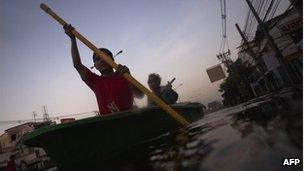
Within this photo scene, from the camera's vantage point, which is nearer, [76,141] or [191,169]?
[191,169]

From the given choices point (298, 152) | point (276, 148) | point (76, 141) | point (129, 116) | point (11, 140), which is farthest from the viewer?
point (11, 140)

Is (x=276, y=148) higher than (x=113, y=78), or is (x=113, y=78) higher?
(x=113, y=78)

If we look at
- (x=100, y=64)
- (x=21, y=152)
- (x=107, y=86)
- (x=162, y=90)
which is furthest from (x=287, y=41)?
(x=21, y=152)

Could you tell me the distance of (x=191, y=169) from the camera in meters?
1.72

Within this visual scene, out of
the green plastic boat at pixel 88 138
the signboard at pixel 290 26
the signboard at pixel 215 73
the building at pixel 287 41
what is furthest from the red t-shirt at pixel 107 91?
the signboard at pixel 215 73

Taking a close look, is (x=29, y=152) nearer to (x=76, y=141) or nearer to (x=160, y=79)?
(x=160, y=79)

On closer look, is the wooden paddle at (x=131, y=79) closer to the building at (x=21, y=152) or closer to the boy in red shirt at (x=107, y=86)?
the boy in red shirt at (x=107, y=86)

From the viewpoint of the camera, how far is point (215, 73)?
1535 inches

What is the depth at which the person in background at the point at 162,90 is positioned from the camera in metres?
8.91

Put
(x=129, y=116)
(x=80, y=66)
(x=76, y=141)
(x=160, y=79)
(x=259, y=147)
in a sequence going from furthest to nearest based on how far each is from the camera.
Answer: (x=160, y=79) → (x=80, y=66) → (x=129, y=116) → (x=76, y=141) → (x=259, y=147)

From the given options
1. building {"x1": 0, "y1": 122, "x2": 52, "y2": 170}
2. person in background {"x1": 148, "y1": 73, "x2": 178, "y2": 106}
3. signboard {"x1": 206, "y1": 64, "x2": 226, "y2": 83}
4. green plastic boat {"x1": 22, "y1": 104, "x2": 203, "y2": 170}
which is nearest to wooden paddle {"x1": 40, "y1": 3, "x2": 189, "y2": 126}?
green plastic boat {"x1": 22, "y1": 104, "x2": 203, "y2": 170}

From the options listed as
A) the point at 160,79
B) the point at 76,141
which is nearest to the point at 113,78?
the point at 76,141

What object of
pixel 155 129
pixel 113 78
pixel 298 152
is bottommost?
pixel 298 152

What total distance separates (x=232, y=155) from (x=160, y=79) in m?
7.42
